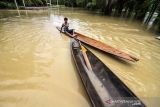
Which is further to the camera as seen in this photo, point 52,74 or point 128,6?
point 128,6

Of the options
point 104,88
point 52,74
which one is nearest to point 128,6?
point 52,74

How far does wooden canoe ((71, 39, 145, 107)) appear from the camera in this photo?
3.09 metres

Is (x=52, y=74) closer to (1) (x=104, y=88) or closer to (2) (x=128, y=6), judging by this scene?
(1) (x=104, y=88)

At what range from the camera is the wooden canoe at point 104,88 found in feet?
10.1

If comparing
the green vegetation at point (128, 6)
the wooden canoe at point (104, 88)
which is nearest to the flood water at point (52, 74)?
the wooden canoe at point (104, 88)

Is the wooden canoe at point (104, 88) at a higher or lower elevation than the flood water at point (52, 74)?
higher

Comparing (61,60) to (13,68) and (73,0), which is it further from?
(73,0)

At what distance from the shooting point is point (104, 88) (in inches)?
142

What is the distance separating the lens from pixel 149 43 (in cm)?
869

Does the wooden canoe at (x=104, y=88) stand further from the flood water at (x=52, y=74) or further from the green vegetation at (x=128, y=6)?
the green vegetation at (x=128, y=6)

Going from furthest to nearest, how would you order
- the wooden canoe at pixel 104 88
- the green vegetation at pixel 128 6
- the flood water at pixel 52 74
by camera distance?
the green vegetation at pixel 128 6
the flood water at pixel 52 74
the wooden canoe at pixel 104 88

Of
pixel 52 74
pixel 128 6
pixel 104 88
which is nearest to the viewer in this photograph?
pixel 104 88

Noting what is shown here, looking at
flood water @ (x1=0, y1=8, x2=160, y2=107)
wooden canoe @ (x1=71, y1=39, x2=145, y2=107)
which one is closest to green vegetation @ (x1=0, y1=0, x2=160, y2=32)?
flood water @ (x1=0, y1=8, x2=160, y2=107)

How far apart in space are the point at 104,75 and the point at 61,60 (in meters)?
2.22
